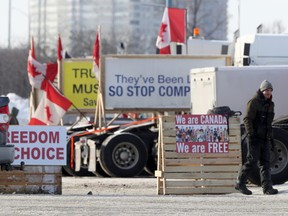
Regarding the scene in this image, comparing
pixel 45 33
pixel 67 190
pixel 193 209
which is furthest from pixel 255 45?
pixel 45 33

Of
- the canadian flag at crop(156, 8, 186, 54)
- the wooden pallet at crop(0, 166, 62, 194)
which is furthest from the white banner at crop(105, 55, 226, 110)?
the wooden pallet at crop(0, 166, 62, 194)

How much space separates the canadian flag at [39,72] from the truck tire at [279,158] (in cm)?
1157

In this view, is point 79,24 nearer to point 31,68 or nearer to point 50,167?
point 31,68

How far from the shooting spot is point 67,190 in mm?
22219

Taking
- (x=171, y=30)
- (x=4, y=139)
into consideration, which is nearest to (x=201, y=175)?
(x=4, y=139)

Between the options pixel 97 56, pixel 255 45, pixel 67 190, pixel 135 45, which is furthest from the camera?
pixel 135 45

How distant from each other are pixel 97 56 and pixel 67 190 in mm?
7900

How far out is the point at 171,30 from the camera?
3503 cm

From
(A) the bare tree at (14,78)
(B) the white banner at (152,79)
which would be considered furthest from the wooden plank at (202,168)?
(A) the bare tree at (14,78)

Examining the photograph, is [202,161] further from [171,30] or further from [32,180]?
[171,30]

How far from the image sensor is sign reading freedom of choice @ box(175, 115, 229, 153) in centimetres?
2011

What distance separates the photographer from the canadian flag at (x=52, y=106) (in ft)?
97.3

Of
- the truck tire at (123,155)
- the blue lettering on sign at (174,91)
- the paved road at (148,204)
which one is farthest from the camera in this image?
the blue lettering on sign at (174,91)

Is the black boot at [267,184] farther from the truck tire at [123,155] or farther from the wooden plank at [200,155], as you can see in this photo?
the truck tire at [123,155]
